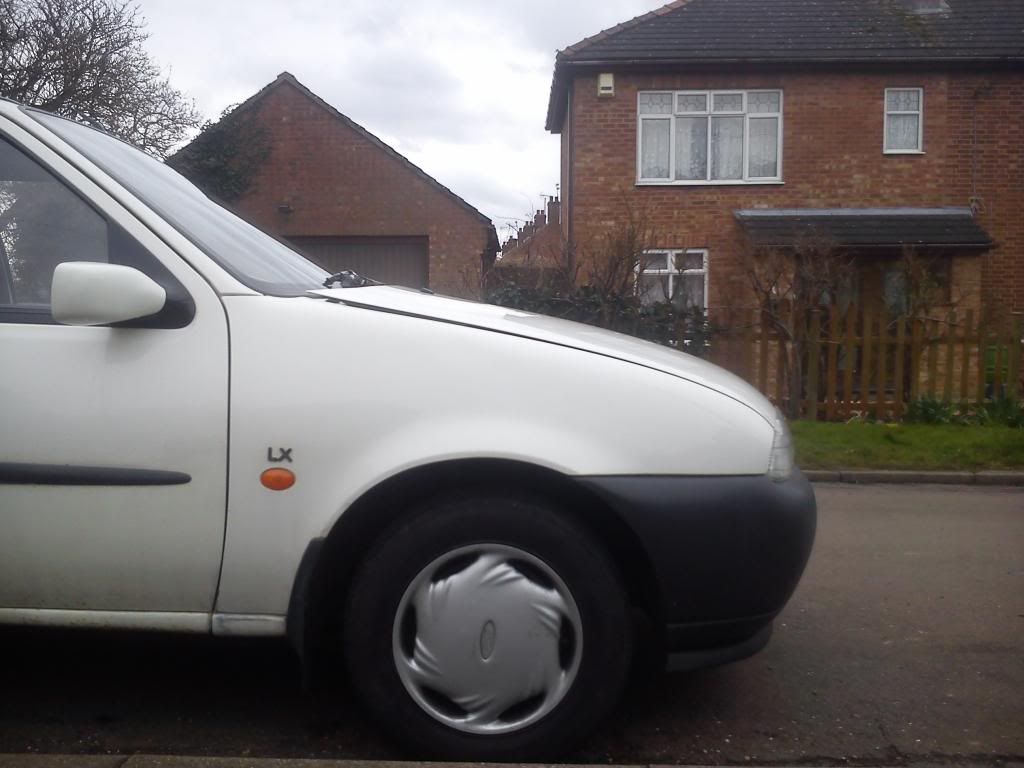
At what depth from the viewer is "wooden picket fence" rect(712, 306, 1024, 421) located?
37.3ft

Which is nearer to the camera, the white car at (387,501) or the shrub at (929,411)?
the white car at (387,501)

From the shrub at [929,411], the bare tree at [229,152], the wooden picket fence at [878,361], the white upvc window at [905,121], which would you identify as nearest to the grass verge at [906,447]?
the shrub at [929,411]

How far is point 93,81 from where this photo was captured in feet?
64.8

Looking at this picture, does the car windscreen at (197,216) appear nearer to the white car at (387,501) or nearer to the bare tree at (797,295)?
the white car at (387,501)

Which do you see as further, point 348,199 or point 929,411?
point 348,199

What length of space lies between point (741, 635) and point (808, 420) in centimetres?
884

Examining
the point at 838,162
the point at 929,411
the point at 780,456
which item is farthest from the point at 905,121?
the point at 780,456

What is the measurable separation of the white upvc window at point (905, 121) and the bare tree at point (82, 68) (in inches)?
535

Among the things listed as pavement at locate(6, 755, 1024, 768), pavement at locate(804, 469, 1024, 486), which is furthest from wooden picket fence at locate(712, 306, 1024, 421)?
pavement at locate(6, 755, 1024, 768)

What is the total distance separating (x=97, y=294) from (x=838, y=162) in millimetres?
17095

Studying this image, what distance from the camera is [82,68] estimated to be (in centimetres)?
1941

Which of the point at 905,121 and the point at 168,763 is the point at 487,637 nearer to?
the point at 168,763

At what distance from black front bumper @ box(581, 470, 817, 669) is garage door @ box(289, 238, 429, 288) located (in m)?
18.7

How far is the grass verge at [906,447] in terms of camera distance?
9.22 metres
